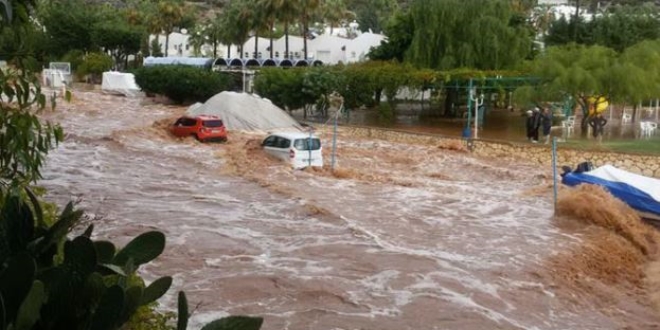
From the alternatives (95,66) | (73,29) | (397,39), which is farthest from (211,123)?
(73,29)

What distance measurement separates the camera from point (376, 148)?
34.3 metres

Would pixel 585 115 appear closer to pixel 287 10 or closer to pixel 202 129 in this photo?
pixel 202 129

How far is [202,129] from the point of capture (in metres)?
34.1

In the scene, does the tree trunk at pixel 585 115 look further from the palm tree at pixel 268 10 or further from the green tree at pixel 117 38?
the green tree at pixel 117 38

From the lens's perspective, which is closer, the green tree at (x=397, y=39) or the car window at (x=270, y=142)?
the car window at (x=270, y=142)

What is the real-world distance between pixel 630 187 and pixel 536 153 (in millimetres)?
10930

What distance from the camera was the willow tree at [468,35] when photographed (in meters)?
44.3

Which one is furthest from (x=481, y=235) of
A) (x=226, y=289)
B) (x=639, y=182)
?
(x=226, y=289)

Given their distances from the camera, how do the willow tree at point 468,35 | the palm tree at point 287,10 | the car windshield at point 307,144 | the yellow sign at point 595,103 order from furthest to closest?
the palm tree at point 287,10 < the willow tree at point 468,35 < the yellow sign at point 595,103 < the car windshield at point 307,144

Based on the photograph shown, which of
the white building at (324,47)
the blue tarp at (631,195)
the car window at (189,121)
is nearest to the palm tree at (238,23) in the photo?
the white building at (324,47)

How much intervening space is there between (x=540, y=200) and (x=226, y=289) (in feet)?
41.5

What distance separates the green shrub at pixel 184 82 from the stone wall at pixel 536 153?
17.0 m

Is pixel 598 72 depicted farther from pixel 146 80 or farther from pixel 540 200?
pixel 146 80

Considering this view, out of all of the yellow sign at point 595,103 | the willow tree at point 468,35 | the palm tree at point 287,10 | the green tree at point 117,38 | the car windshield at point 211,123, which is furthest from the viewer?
the green tree at point 117,38
